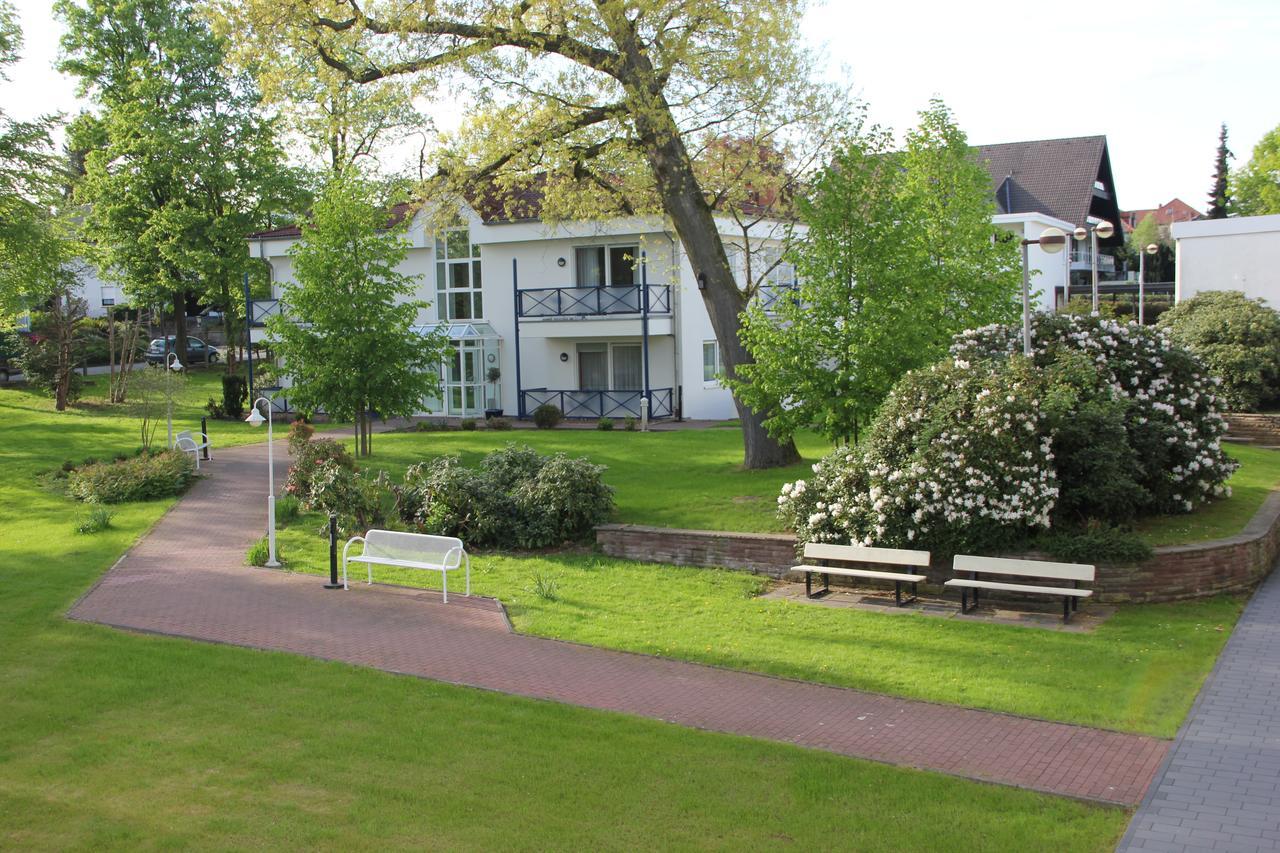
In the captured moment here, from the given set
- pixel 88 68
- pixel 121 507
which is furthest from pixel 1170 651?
pixel 88 68

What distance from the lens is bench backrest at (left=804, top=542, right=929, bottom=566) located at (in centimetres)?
1260

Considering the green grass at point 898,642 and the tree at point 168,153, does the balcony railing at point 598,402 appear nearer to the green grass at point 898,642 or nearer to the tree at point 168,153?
the tree at point 168,153

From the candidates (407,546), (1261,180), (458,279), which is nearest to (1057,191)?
(1261,180)

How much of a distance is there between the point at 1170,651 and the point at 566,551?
8.04 meters

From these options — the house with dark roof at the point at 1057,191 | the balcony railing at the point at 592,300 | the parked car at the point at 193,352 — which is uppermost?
the house with dark roof at the point at 1057,191

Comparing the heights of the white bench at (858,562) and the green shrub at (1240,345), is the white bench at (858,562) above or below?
below

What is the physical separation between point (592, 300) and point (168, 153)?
1587cm

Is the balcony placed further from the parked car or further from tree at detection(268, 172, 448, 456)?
the parked car

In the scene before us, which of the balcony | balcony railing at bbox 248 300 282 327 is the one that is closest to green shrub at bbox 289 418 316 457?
balcony railing at bbox 248 300 282 327

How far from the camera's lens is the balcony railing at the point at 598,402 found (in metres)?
32.0

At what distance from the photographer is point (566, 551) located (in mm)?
15719

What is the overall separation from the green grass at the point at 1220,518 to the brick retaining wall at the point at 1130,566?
0.74ft

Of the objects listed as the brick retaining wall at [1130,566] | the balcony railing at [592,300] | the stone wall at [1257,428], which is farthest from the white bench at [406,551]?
the balcony railing at [592,300]

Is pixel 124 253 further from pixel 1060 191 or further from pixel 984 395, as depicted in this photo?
pixel 1060 191
